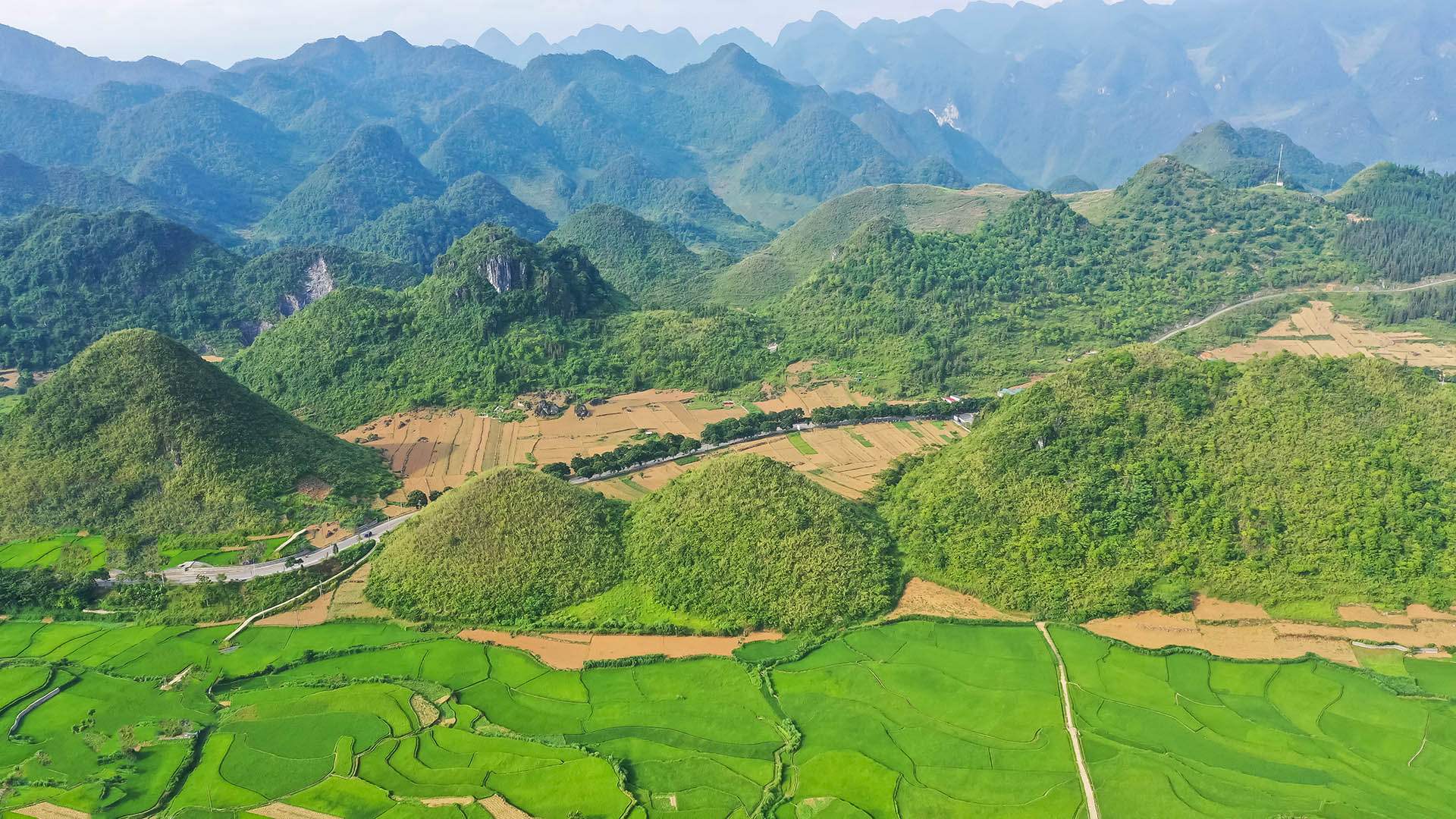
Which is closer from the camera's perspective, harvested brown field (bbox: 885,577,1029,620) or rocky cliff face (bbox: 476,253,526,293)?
harvested brown field (bbox: 885,577,1029,620)

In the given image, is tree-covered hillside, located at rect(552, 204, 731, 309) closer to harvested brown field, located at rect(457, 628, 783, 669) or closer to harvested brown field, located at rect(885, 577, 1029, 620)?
harvested brown field, located at rect(885, 577, 1029, 620)

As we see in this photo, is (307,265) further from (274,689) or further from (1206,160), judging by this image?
(1206,160)

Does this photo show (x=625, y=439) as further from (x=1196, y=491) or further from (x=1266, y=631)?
(x=1266, y=631)

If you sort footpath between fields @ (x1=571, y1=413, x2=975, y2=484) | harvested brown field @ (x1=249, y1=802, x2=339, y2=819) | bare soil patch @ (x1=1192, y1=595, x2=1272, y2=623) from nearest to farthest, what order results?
1. harvested brown field @ (x1=249, y1=802, x2=339, y2=819)
2. bare soil patch @ (x1=1192, y1=595, x2=1272, y2=623)
3. footpath between fields @ (x1=571, y1=413, x2=975, y2=484)

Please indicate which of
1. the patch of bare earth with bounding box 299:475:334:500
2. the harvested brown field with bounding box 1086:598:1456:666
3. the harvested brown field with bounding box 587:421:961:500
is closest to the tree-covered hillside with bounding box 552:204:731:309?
the harvested brown field with bounding box 587:421:961:500

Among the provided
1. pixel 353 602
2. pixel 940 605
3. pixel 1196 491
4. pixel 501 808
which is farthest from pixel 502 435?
pixel 1196 491

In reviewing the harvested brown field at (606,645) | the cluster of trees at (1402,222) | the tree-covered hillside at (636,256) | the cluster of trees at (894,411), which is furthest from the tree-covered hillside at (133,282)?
the cluster of trees at (1402,222)
